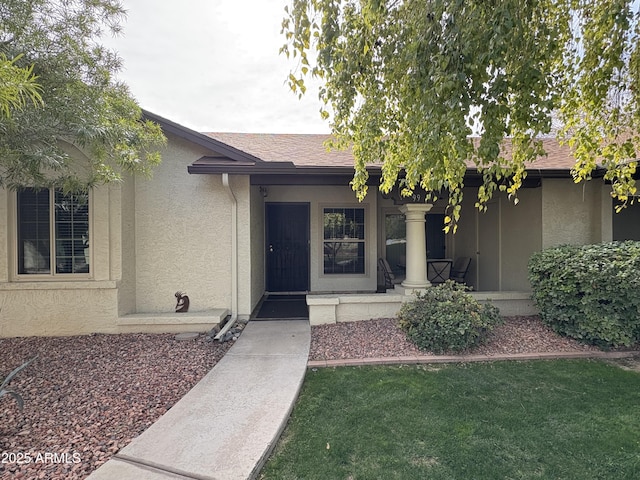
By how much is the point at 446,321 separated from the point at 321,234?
4.49 meters

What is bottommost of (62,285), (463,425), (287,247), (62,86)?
(463,425)

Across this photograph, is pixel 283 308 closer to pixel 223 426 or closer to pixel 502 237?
pixel 223 426

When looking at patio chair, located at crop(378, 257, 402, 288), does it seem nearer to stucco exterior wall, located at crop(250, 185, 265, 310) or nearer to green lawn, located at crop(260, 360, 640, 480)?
stucco exterior wall, located at crop(250, 185, 265, 310)

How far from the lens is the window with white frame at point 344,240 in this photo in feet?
28.8

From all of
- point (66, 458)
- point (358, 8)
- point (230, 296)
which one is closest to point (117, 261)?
point (230, 296)

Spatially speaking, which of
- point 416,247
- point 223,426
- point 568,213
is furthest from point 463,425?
point 568,213

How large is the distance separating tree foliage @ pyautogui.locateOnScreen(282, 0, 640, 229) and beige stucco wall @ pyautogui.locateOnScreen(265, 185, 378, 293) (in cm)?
496

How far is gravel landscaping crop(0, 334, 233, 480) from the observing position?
8.80 ft

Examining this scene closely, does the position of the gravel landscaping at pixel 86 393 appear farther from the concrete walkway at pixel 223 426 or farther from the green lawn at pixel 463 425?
the green lawn at pixel 463 425

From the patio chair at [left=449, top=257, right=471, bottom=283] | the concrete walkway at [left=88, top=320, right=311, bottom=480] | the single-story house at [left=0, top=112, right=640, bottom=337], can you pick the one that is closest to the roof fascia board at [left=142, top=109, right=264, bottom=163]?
the single-story house at [left=0, top=112, right=640, bottom=337]

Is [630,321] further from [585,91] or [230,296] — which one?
[230,296]

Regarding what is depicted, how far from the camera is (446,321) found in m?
4.85

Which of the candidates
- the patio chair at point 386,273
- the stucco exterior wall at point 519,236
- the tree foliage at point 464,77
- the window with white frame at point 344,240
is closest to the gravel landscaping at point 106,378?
the stucco exterior wall at point 519,236

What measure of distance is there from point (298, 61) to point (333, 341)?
12.9ft
